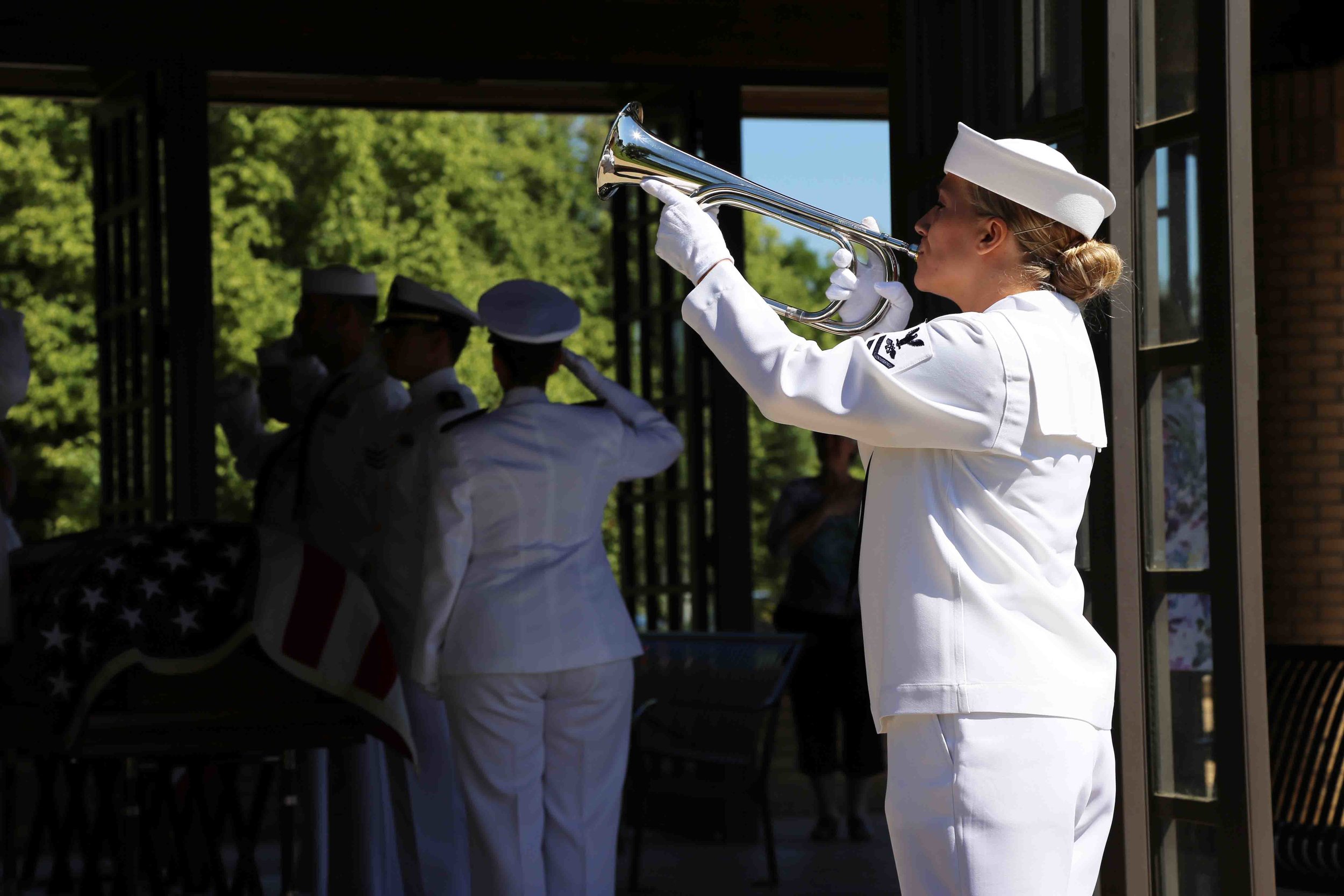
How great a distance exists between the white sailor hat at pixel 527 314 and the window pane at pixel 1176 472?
1887 millimetres

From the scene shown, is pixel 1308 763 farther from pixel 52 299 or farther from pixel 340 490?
pixel 52 299

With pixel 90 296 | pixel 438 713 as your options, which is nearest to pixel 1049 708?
pixel 438 713

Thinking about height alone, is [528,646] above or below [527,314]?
below

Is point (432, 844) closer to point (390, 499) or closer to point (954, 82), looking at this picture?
point (390, 499)

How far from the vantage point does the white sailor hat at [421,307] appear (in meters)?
5.35

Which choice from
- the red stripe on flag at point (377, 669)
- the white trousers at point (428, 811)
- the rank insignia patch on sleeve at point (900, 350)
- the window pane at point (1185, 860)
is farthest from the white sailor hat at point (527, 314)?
the rank insignia patch on sleeve at point (900, 350)

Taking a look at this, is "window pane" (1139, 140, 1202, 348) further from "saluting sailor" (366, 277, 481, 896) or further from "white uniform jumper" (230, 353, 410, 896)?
"white uniform jumper" (230, 353, 410, 896)

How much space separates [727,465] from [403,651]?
273cm

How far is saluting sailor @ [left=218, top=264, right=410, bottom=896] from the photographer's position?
5.41 meters

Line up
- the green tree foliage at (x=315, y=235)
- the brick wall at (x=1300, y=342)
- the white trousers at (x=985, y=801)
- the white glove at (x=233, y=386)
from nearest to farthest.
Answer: the white trousers at (x=985, y=801), the white glove at (x=233, y=386), the brick wall at (x=1300, y=342), the green tree foliage at (x=315, y=235)

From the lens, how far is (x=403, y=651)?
517 centimetres

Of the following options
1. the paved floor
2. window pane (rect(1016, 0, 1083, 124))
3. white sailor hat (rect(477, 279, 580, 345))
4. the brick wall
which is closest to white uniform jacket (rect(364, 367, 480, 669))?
white sailor hat (rect(477, 279, 580, 345))

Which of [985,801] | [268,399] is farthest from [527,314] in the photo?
[985,801]

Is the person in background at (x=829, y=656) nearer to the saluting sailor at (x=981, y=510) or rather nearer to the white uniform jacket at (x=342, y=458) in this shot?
the white uniform jacket at (x=342, y=458)
